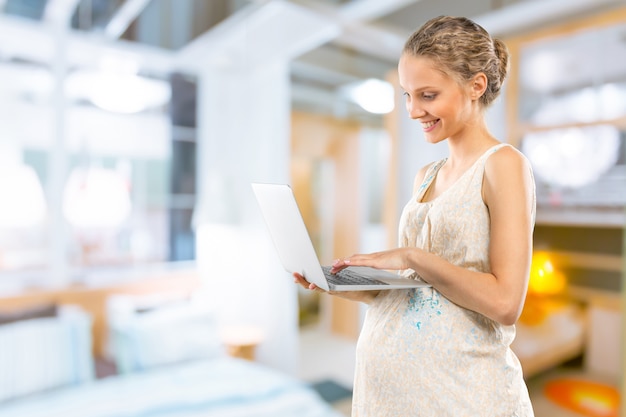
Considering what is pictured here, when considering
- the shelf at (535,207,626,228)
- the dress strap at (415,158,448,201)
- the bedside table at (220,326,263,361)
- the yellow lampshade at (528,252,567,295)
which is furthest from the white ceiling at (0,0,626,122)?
the bedside table at (220,326,263,361)

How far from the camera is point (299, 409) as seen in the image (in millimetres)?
2537

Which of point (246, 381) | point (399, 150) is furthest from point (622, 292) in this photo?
point (246, 381)

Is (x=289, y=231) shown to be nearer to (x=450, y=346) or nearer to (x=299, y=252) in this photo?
(x=299, y=252)

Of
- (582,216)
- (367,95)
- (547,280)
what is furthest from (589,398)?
(367,95)

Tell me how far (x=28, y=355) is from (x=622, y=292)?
9.08ft

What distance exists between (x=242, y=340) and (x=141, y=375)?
0.77 metres

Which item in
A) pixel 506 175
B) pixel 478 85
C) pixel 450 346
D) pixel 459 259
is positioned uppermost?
pixel 478 85

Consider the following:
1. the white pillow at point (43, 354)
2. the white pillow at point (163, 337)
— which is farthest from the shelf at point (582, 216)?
the white pillow at point (43, 354)

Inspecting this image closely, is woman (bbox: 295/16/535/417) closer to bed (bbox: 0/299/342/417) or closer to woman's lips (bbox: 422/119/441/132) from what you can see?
woman's lips (bbox: 422/119/441/132)

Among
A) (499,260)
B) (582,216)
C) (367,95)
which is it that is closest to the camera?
(499,260)

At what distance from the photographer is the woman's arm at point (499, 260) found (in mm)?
612

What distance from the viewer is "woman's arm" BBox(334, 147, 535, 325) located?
2.01ft

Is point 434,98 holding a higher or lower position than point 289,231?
higher

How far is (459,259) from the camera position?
26.9 inches
